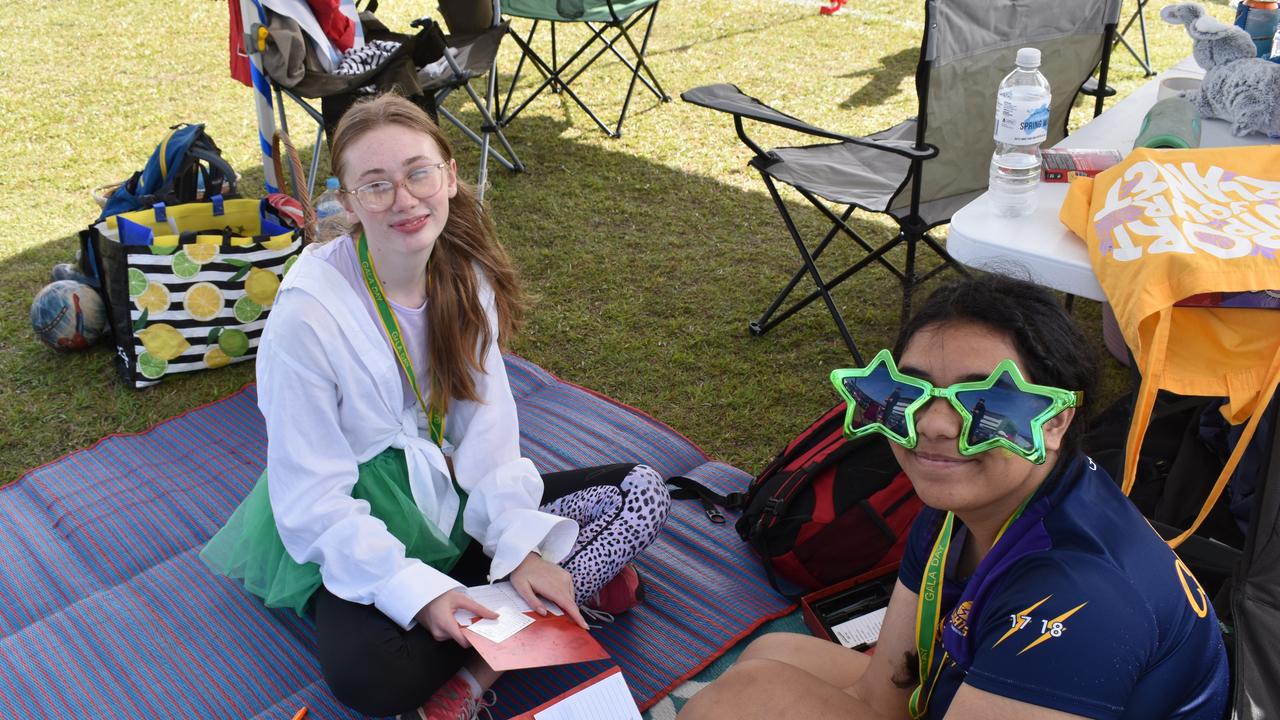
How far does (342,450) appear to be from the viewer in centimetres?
209

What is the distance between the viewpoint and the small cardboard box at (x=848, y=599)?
2.35m

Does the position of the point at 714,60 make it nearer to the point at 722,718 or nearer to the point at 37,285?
the point at 37,285

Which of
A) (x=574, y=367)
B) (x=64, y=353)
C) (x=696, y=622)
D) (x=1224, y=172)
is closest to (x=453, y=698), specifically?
(x=696, y=622)

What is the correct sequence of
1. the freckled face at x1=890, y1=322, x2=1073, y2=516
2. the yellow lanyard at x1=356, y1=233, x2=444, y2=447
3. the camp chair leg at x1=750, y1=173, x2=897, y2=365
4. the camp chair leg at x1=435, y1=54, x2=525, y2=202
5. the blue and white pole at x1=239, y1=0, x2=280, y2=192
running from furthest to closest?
the camp chair leg at x1=435, y1=54, x2=525, y2=202
the blue and white pole at x1=239, y1=0, x2=280, y2=192
the camp chair leg at x1=750, y1=173, x2=897, y2=365
the yellow lanyard at x1=356, y1=233, x2=444, y2=447
the freckled face at x1=890, y1=322, x2=1073, y2=516

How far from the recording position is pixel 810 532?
2422 millimetres

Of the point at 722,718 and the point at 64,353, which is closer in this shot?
the point at 722,718

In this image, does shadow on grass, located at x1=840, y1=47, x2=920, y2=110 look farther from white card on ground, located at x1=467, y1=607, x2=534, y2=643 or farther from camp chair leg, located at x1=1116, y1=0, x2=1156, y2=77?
white card on ground, located at x1=467, y1=607, x2=534, y2=643

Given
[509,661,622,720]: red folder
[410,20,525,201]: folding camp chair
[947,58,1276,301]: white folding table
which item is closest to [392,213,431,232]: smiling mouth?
[509,661,622,720]: red folder

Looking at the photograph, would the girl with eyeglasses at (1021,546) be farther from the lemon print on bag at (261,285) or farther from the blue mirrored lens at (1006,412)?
the lemon print on bag at (261,285)

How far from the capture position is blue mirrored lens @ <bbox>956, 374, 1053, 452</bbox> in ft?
4.44

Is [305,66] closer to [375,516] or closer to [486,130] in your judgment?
[486,130]

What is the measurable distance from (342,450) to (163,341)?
163 cm

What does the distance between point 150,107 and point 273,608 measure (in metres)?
4.31

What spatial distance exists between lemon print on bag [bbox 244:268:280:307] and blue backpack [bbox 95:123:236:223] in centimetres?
40
